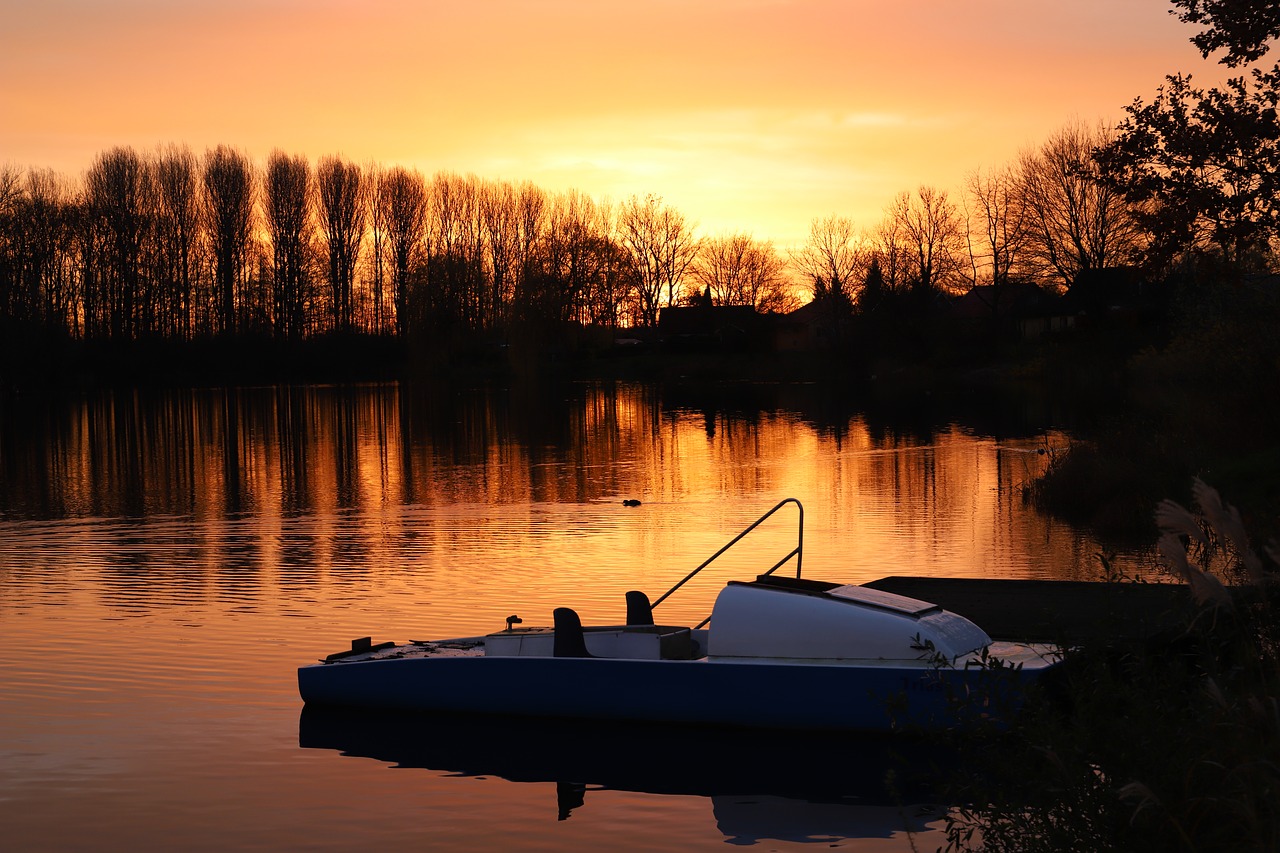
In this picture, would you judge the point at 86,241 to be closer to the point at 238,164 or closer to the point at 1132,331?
the point at 238,164

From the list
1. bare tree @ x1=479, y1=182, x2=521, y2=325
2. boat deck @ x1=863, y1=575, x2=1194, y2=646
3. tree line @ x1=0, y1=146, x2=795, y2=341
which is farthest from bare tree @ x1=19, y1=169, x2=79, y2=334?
boat deck @ x1=863, y1=575, x2=1194, y2=646

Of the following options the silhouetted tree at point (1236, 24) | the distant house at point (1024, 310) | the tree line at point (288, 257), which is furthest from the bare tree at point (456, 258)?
the silhouetted tree at point (1236, 24)

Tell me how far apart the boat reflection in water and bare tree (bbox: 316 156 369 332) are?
10397cm

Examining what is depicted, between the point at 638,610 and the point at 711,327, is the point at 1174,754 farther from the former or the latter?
the point at 711,327

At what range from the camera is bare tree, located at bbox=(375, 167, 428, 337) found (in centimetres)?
11906

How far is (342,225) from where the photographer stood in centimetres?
11681

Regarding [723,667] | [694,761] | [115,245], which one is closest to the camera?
[694,761]

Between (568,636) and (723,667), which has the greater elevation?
(568,636)

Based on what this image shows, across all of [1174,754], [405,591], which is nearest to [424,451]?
[405,591]

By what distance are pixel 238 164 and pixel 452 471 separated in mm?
77569

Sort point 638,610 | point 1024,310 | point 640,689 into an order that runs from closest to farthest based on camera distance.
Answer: point 640,689 < point 638,610 < point 1024,310

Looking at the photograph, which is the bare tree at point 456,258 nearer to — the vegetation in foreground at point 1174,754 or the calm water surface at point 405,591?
the calm water surface at point 405,591

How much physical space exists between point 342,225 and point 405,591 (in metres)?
99.4

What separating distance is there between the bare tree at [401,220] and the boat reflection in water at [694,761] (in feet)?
348
